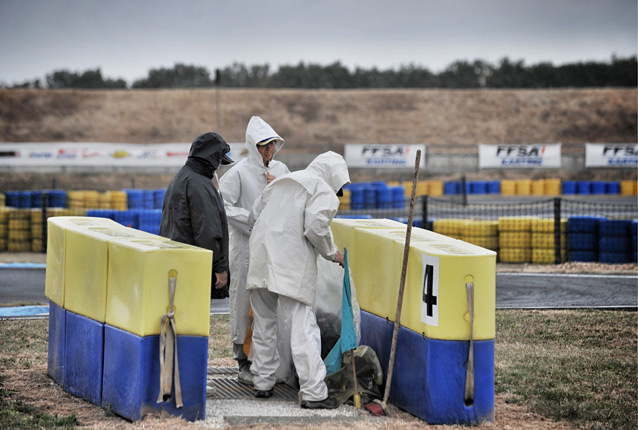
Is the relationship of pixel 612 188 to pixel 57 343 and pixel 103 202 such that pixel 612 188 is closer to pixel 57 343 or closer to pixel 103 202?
pixel 103 202

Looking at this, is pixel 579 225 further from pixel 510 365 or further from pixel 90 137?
pixel 90 137

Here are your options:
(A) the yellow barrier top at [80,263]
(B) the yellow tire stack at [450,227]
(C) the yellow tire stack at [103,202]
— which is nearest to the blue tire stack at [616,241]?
(B) the yellow tire stack at [450,227]

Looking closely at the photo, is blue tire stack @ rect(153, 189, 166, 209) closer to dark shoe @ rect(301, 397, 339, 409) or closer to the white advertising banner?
the white advertising banner

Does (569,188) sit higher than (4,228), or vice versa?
(569,188)

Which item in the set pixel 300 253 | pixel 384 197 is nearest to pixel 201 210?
pixel 300 253

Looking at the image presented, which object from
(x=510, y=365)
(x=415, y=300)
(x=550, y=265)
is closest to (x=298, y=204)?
(x=415, y=300)

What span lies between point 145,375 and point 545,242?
11.2 meters

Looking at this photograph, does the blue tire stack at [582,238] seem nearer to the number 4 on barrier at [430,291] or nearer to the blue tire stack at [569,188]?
the number 4 on barrier at [430,291]

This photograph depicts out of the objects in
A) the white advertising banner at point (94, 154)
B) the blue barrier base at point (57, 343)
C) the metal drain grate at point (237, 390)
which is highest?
the white advertising banner at point (94, 154)

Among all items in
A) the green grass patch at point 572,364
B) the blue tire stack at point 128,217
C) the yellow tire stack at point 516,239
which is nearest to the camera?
the green grass patch at point 572,364

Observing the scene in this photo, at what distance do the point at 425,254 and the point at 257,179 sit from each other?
6.37 feet

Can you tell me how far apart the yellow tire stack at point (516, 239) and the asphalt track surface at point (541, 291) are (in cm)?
151

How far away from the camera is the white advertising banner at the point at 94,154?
34.2 metres

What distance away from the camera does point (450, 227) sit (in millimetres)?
16531
